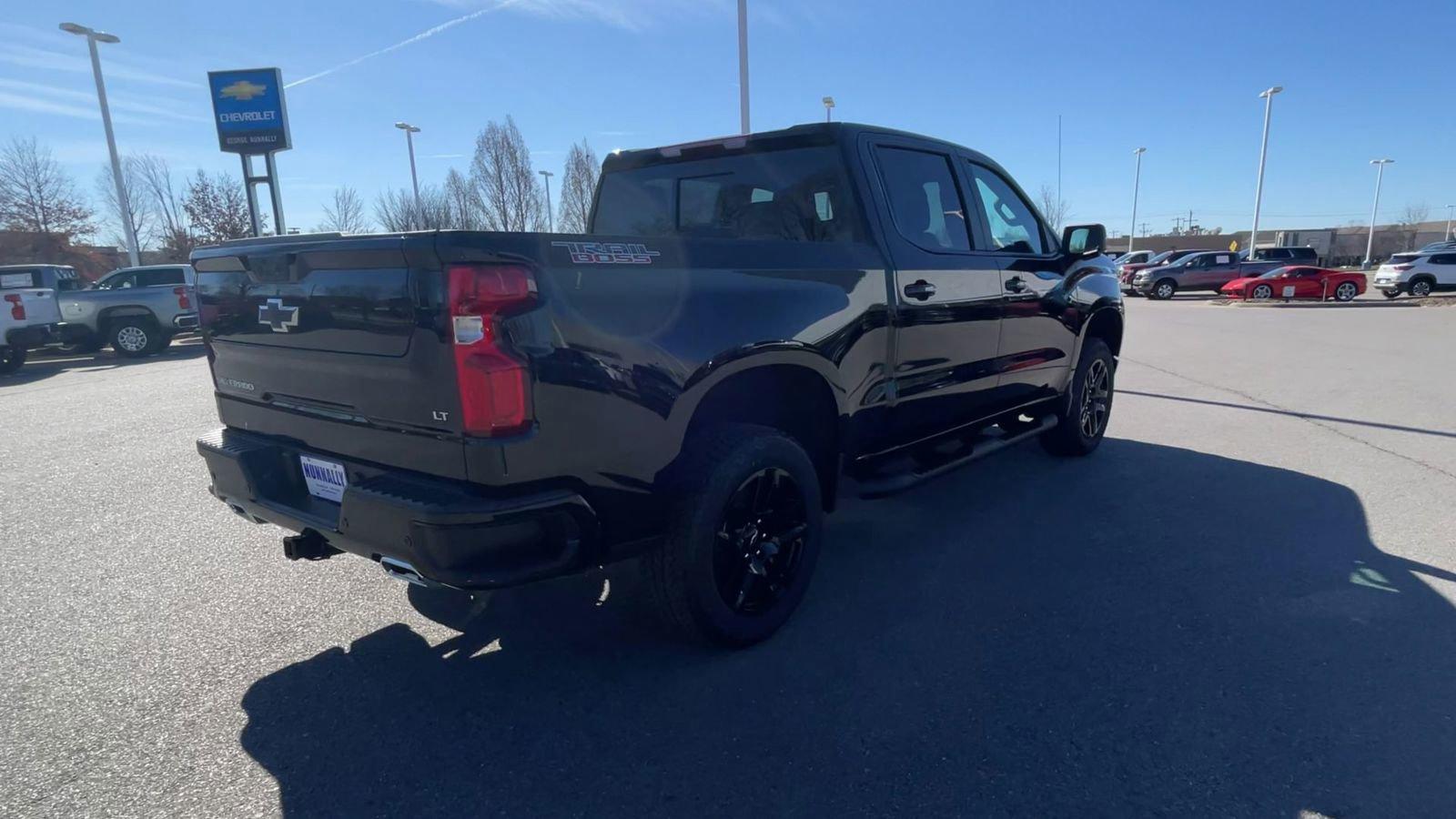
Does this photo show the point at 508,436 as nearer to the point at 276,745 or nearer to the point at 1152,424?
the point at 276,745

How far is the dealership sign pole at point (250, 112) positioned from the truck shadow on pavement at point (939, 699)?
23.8 m

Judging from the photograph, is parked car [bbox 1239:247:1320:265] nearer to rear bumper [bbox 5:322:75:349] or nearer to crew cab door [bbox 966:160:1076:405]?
crew cab door [bbox 966:160:1076:405]

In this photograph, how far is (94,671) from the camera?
303cm

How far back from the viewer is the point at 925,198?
4.12 metres

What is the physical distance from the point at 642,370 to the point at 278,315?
1374 mm

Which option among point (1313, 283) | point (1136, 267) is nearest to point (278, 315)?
point (1313, 283)

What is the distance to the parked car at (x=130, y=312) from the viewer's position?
14.9 meters

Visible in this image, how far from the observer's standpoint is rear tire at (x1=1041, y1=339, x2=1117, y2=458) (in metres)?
5.69

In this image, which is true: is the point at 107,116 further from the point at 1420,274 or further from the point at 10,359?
the point at 1420,274

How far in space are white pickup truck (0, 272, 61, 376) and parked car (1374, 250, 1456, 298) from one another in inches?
1452

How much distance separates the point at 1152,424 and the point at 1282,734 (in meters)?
5.36

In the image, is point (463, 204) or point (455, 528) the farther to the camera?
point (463, 204)

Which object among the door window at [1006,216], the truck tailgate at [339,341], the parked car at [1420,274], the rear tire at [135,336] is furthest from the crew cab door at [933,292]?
the parked car at [1420,274]

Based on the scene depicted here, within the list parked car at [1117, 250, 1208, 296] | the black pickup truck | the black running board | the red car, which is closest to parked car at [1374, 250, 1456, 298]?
the red car
